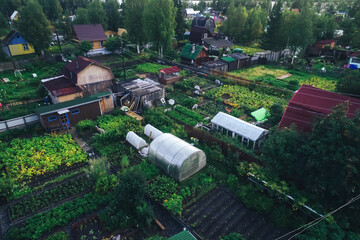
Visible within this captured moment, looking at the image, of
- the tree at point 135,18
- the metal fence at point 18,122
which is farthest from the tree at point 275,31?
the metal fence at point 18,122

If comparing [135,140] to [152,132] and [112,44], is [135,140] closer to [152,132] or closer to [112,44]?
[152,132]

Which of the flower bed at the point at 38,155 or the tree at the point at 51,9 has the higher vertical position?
the tree at the point at 51,9

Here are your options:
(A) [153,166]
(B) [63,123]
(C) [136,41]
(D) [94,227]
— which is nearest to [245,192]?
(A) [153,166]

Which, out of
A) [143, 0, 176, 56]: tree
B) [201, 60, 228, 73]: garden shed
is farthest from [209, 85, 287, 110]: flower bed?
[143, 0, 176, 56]: tree

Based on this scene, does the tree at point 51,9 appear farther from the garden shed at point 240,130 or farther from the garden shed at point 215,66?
the garden shed at point 240,130

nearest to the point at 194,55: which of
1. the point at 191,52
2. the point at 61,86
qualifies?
the point at 191,52

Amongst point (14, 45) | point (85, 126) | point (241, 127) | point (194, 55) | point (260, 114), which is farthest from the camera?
point (14, 45)
